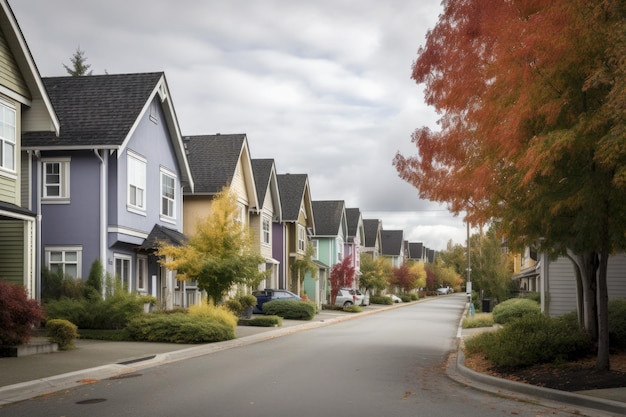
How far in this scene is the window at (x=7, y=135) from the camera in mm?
18812

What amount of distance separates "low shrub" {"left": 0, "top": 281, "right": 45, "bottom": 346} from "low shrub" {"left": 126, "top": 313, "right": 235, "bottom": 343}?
4619mm

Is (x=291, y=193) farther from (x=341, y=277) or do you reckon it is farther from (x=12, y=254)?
(x=12, y=254)

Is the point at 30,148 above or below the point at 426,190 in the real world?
above

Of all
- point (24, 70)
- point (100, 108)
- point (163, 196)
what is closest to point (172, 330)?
point (24, 70)

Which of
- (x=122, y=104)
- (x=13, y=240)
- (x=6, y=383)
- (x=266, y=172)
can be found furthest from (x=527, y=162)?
(x=266, y=172)

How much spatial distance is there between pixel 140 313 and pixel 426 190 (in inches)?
414

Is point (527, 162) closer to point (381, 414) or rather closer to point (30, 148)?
point (381, 414)

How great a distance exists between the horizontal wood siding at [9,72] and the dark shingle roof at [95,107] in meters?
5.20

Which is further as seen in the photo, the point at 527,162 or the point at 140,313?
the point at 140,313

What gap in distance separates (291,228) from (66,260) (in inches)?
1151

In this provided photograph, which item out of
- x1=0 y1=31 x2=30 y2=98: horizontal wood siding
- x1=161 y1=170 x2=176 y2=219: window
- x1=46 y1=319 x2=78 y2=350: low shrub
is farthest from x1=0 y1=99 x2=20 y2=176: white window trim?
x1=161 y1=170 x2=176 y2=219: window

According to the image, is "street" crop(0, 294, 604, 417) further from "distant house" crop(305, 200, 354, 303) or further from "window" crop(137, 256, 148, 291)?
"distant house" crop(305, 200, 354, 303)

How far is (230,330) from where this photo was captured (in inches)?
892

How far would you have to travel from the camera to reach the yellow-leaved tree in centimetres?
2569
